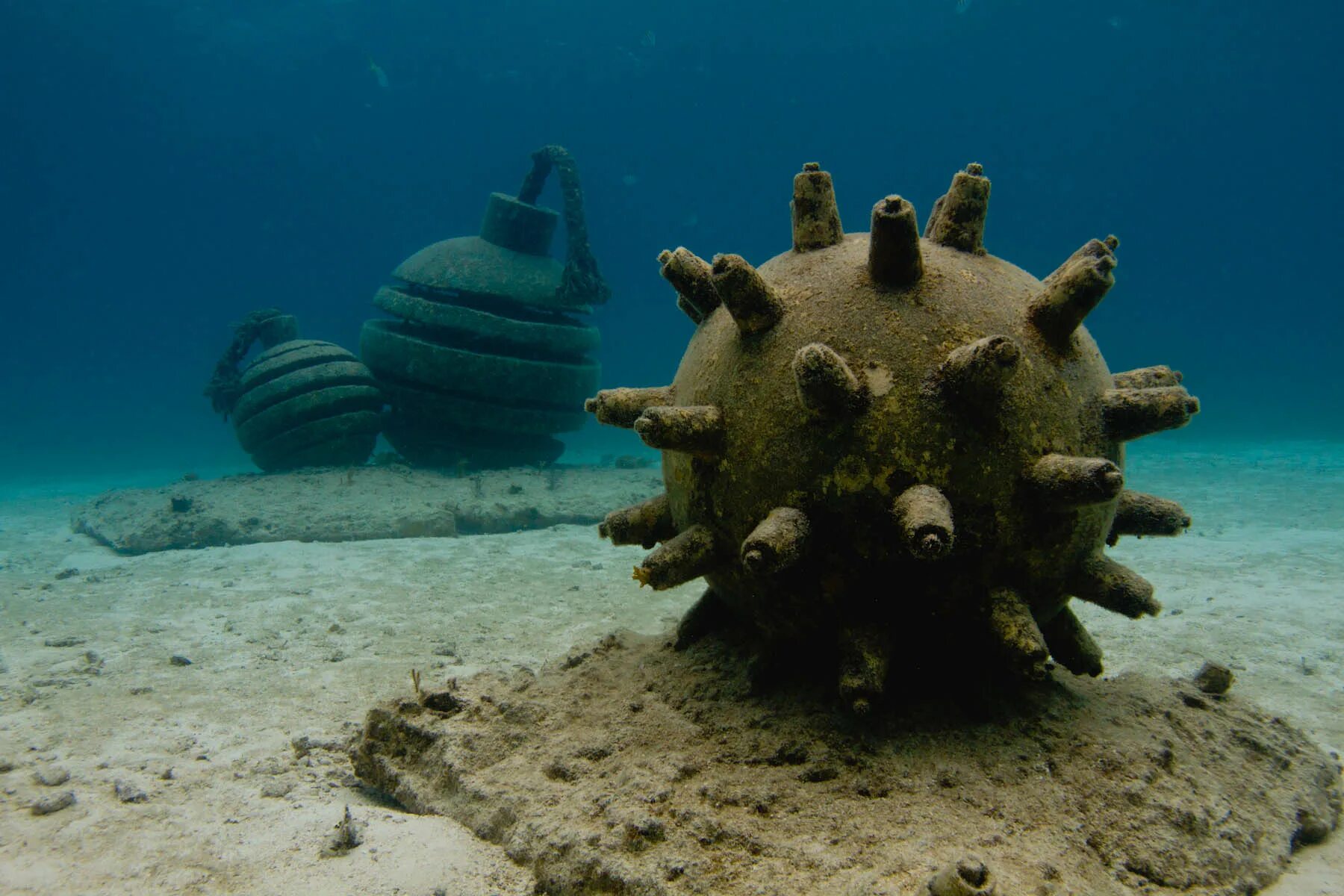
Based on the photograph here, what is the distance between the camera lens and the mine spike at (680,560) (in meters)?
2.50

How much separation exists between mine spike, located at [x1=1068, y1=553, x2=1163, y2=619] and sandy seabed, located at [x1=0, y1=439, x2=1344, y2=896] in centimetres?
79

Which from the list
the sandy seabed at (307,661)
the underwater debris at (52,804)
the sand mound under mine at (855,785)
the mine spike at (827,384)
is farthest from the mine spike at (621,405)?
the underwater debris at (52,804)

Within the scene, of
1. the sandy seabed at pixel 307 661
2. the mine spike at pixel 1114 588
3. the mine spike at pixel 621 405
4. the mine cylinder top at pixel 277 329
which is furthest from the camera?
the mine cylinder top at pixel 277 329

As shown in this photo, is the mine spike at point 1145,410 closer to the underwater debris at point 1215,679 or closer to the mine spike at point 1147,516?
the mine spike at point 1147,516

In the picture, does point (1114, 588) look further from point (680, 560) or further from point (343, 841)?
point (343, 841)

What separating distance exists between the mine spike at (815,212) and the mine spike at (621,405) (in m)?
0.87

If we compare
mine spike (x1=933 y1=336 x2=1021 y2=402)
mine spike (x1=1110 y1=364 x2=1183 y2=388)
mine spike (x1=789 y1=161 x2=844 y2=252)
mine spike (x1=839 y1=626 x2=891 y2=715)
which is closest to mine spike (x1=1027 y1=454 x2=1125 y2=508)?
mine spike (x1=933 y1=336 x2=1021 y2=402)

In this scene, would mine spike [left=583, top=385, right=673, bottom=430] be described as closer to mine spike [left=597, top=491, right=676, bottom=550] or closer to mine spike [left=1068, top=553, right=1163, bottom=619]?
mine spike [left=597, top=491, right=676, bottom=550]

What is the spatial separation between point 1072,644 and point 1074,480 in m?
0.99

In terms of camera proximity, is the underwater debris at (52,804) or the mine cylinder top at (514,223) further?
the mine cylinder top at (514,223)

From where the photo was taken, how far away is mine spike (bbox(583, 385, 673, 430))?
9.36ft

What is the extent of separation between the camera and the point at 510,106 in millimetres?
52344

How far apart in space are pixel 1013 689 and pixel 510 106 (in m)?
57.6

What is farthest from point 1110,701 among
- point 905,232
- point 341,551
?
point 341,551
